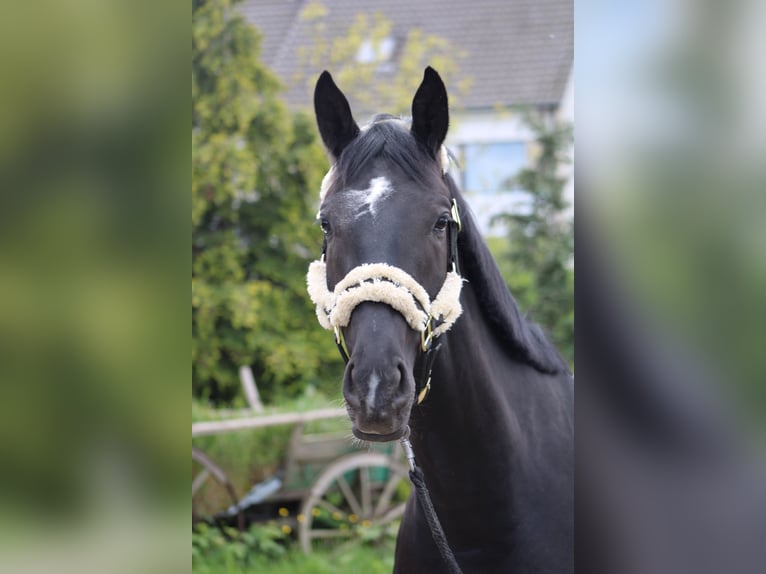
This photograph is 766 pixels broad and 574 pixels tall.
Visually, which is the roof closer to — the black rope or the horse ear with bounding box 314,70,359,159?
the horse ear with bounding box 314,70,359,159

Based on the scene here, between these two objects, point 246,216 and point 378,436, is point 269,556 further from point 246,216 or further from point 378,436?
point 378,436

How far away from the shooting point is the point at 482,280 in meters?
2.13

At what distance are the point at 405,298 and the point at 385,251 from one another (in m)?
0.12

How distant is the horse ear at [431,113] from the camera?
197 centimetres

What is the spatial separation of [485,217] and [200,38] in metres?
3.35

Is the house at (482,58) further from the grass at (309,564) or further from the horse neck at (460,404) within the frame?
the horse neck at (460,404)

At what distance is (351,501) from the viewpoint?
527cm

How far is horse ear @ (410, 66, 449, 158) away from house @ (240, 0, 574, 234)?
A: 17.1ft

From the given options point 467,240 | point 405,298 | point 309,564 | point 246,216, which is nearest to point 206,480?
point 309,564

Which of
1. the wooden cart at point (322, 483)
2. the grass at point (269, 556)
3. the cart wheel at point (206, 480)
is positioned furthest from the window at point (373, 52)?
the grass at point (269, 556)
